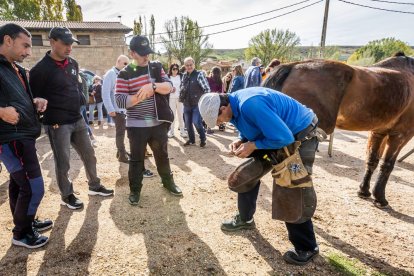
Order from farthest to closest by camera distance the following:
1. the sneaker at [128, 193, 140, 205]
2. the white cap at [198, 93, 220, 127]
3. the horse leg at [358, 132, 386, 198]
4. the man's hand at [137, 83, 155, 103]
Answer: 1. the horse leg at [358, 132, 386, 198]
2. the sneaker at [128, 193, 140, 205]
3. the man's hand at [137, 83, 155, 103]
4. the white cap at [198, 93, 220, 127]

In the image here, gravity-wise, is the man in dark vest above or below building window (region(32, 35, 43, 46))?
below

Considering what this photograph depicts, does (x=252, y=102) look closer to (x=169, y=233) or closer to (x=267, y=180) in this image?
(x=169, y=233)

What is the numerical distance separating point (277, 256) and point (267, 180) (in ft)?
6.65

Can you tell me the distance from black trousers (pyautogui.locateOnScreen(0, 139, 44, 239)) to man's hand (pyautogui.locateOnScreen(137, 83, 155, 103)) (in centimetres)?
120

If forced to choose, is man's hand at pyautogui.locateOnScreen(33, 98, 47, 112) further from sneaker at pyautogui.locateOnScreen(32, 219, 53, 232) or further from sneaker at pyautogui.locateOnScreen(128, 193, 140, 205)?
sneaker at pyautogui.locateOnScreen(128, 193, 140, 205)

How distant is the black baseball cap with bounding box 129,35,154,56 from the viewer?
10.5 feet

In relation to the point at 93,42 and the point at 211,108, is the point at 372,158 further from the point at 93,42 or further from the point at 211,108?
the point at 93,42

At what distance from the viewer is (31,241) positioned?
2.72m

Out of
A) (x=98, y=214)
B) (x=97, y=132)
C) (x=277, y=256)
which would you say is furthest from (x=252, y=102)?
(x=97, y=132)

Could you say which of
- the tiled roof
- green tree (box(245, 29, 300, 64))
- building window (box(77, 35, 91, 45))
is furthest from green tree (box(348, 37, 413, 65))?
building window (box(77, 35, 91, 45))

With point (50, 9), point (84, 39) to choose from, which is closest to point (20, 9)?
point (50, 9)

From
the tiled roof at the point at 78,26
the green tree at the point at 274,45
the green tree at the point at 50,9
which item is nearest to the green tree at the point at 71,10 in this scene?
the green tree at the point at 50,9

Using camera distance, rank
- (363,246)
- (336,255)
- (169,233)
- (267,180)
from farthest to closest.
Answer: (267,180), (169,233), (363,246), (336,255)

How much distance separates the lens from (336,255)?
2.62 meters
